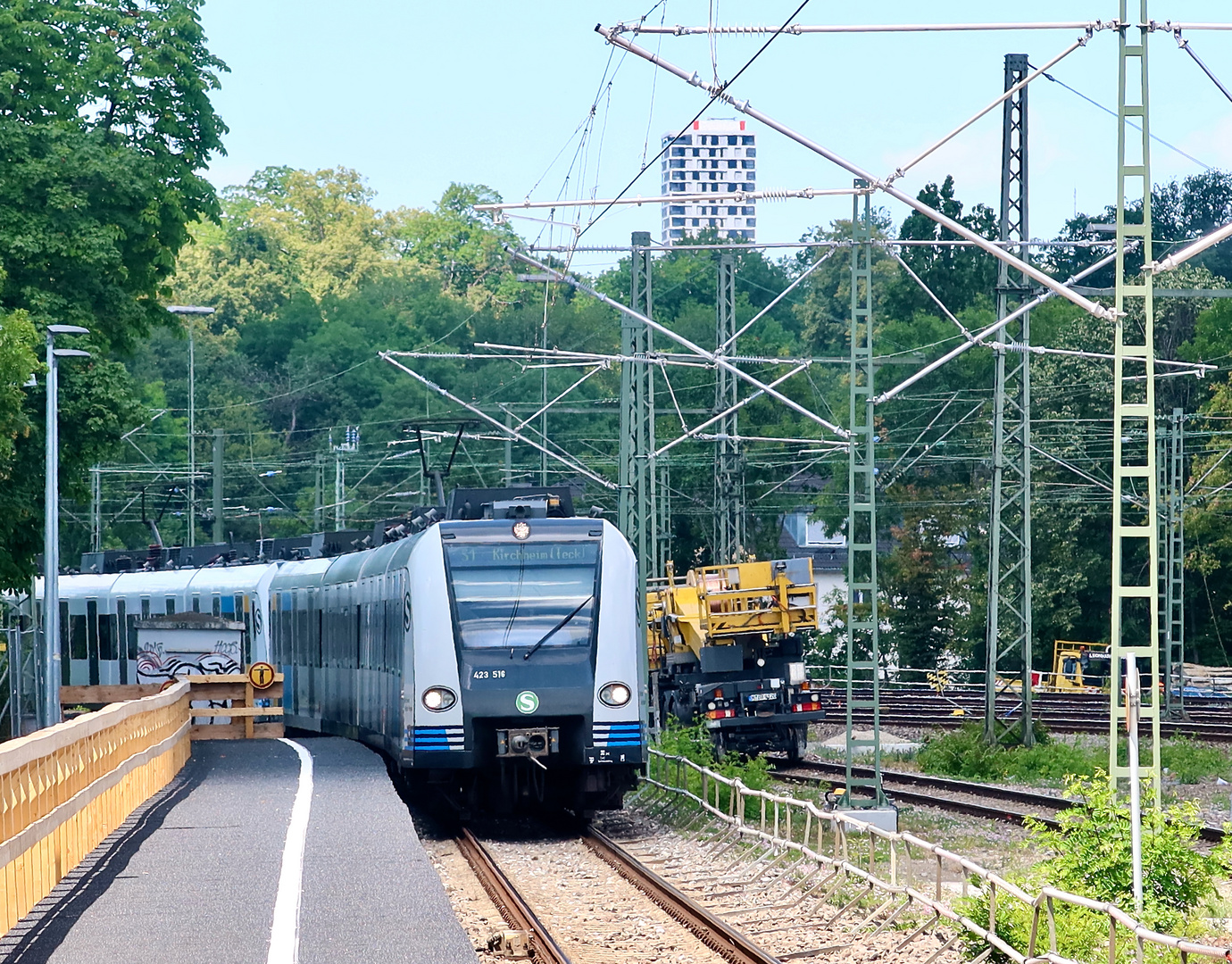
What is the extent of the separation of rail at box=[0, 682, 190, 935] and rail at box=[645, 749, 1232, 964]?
556 centimetres

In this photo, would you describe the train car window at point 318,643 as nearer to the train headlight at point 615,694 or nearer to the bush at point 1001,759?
the train headlight at point 615,694

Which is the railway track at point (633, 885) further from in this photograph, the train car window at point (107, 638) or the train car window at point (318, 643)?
the train car window at point (107, 638)

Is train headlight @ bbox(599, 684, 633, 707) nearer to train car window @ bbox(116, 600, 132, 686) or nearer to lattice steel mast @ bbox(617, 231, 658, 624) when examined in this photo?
lattice steel mast @ bbox(617, 231, 658, 624)

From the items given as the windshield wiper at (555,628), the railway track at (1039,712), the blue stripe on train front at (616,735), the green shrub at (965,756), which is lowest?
the railway track at (1039,712)

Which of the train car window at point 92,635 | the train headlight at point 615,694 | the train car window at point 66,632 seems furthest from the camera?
the train car window at point 66,632

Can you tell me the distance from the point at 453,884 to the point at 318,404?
79691 mm

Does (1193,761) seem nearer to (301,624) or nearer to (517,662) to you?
(301,624)

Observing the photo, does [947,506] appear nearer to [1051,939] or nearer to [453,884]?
[453,884]

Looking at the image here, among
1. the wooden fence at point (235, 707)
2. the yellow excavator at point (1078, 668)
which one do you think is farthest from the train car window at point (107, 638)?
the yellow excavator at point (1078, 668)

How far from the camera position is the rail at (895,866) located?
1070 centimetres

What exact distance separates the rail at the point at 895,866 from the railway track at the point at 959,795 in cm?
311

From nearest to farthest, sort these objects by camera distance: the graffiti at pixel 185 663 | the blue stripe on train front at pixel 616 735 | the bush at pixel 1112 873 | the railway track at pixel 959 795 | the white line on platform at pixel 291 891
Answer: the white line on platform at pixel 291 891, the bush at pixel 1112 873, the blue stripe on train front at pixel 616 735, the railway track at pixel 959 795, the graffiti at pixel 185 663

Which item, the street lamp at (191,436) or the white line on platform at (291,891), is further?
the street lamp at (191,436)

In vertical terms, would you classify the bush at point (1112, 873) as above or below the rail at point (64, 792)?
below
